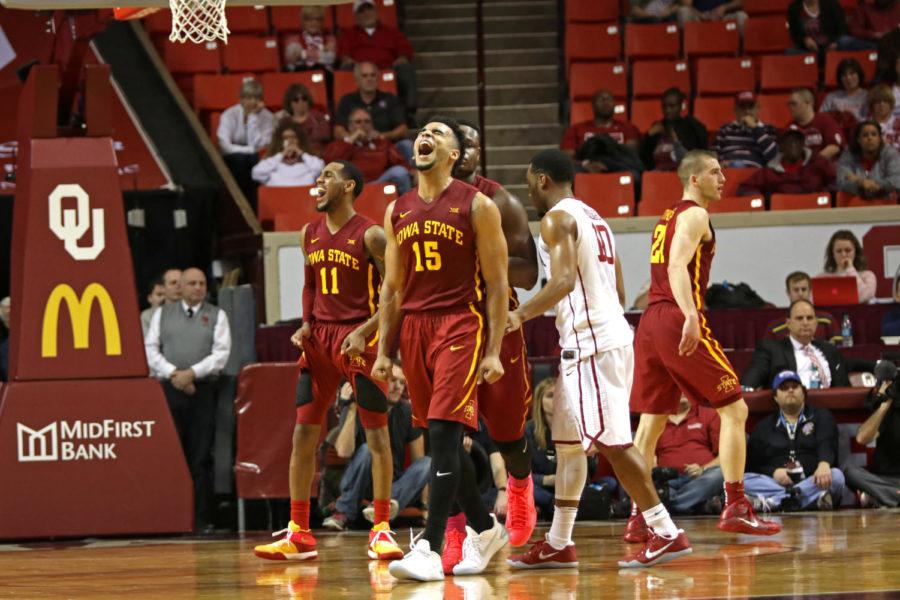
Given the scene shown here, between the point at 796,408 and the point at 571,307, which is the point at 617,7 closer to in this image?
the point at 796,408

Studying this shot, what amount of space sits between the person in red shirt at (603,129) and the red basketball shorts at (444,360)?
841cm

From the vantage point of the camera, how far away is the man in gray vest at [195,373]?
10953 millimetres

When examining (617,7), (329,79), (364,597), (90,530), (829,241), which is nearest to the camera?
(364,597)

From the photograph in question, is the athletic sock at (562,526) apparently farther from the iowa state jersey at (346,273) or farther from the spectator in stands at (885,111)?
the spectator in stands at (885,111)

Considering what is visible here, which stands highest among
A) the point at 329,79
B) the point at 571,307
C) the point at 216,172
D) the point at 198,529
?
the point at 329,79

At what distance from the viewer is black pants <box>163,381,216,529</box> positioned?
11016 mm

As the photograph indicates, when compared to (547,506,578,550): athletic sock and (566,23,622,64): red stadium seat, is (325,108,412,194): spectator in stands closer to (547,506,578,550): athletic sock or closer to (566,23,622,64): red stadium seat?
(566,23,622,64): red stadium seat

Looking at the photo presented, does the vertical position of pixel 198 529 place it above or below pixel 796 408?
below

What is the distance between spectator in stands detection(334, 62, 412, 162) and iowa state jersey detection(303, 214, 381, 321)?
660cm

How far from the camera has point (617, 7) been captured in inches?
682

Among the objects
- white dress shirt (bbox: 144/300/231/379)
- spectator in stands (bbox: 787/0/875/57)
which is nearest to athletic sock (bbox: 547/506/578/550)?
white dress shirt (bbox: 144/300/231/379)

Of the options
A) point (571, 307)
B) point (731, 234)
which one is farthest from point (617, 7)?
point (571, 307)

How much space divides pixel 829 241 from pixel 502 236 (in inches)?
278

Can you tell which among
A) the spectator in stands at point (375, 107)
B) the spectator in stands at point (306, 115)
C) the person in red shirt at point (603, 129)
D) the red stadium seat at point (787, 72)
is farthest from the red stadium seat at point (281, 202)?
the red stadium seat at point (787, 72)
